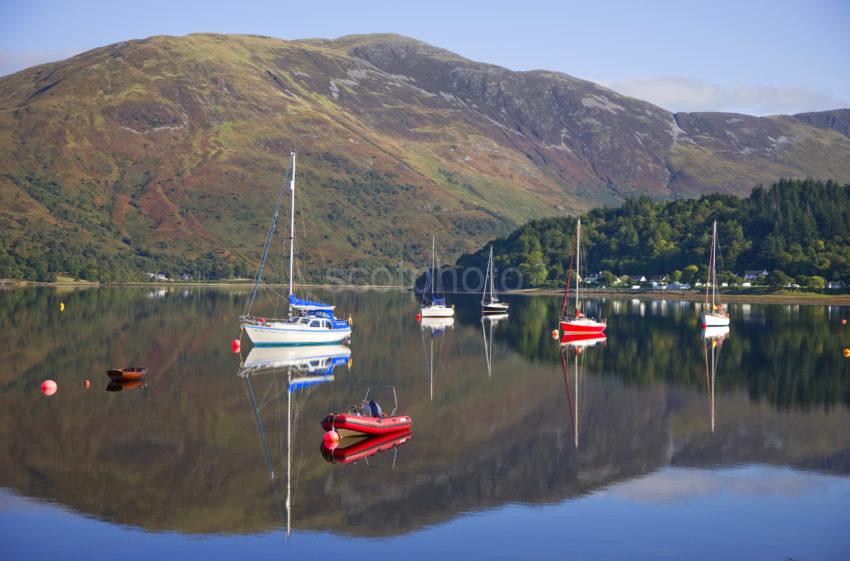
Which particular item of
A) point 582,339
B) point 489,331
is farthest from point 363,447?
point 489,331

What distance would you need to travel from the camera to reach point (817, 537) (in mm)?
30344

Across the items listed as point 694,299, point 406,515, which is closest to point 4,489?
point 406,515

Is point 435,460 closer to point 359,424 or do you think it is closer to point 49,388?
point 359,424

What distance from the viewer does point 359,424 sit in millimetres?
41031

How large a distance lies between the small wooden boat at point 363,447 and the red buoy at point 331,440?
141mm

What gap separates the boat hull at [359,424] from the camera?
4062cm

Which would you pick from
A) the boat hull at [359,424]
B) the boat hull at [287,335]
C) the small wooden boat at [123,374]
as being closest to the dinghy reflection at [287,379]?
the boat hull at [287,335]

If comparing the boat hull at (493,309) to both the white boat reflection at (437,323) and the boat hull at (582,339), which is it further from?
the boat hull at (582,339)

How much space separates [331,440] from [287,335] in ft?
130

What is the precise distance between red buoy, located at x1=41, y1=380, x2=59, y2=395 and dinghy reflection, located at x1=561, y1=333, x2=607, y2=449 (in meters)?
26.8

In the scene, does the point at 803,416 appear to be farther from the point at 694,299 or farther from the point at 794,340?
the point at 694,299

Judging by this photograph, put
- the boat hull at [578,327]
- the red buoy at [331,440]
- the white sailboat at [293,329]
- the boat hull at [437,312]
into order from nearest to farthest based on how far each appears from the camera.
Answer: the red buoy at [331,440] < the white sailboat at [293,329] < the boat hull at [578,327] < the boat hull at [437,312]

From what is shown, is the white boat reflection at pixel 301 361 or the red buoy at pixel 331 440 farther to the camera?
the white boat reflection at pixel 301 361

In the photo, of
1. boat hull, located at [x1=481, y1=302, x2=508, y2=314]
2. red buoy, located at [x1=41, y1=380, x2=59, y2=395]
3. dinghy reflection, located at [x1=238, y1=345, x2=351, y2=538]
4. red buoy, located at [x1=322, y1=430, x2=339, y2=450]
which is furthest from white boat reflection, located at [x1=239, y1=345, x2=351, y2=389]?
boat hull, located at [x1=481, y1=302, x2=508, y2=314]
